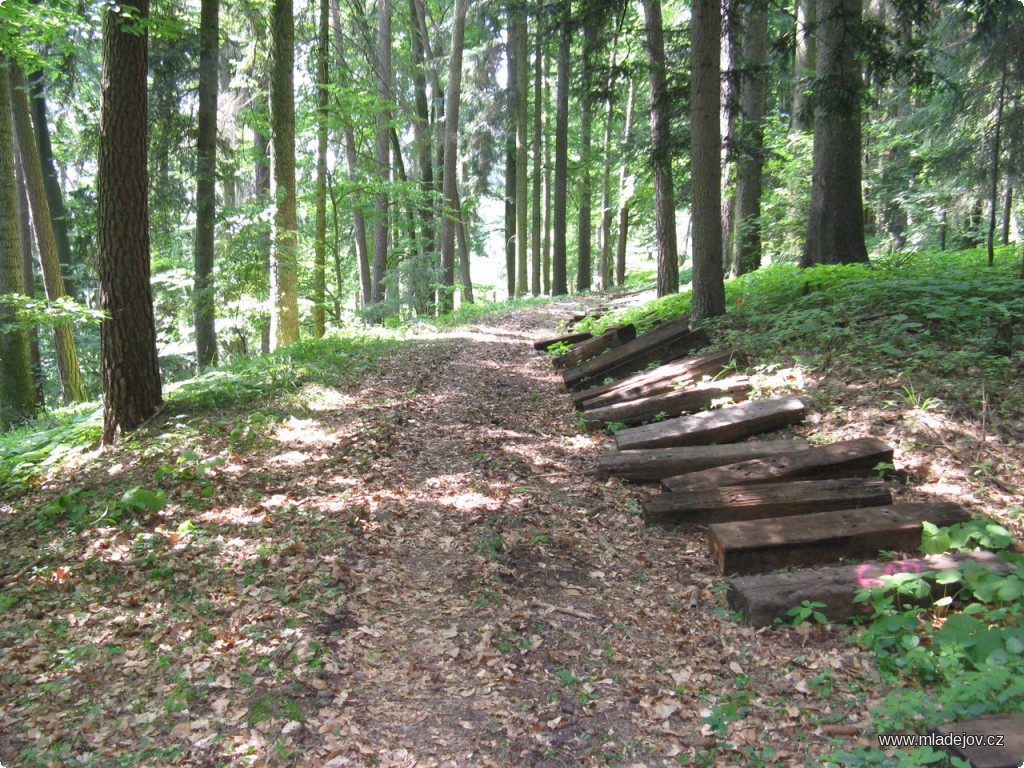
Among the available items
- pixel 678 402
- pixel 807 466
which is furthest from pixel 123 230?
pixel 807 466

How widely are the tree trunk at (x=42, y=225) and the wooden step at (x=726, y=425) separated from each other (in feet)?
40.2

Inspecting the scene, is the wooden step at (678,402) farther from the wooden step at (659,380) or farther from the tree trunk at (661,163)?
the tree trunk at (661,163)

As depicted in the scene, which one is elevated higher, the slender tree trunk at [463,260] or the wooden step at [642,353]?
the slender tree trunk at [463,260]

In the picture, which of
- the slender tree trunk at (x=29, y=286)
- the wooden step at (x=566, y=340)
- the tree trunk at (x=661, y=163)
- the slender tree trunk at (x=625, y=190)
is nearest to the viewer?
the tree trunk at (x=661, y=163)

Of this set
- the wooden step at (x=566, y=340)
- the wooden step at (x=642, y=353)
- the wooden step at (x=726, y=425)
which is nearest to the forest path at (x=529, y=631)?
the wooden step at (x=726, y=425)

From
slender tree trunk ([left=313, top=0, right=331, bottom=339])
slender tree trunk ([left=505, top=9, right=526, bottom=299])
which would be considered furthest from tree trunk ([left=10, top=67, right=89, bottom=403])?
slender tree trunk ([left=505, top=9, right=526, bottom=299])

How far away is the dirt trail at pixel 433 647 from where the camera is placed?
9.90 ft

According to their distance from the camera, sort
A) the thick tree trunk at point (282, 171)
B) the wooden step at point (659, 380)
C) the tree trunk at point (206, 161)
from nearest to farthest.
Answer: the wooden step at point (659, 380), the tree trunk at point (206, 161), the thick tree trunk at point (282, 171)

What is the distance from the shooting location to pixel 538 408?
27.8 feet

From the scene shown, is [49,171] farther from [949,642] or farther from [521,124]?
[949,642]

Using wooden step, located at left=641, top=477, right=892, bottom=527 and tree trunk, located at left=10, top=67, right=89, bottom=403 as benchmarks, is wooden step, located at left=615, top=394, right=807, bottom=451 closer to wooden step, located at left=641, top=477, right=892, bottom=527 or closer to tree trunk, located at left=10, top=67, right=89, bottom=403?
wooden step, located at left=641, top=477, right=892, bottom=527

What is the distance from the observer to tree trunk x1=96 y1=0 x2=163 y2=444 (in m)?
6.32

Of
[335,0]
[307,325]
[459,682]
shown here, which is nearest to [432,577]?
[459,682]

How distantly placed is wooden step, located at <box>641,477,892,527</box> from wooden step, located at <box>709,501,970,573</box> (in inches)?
11.2
